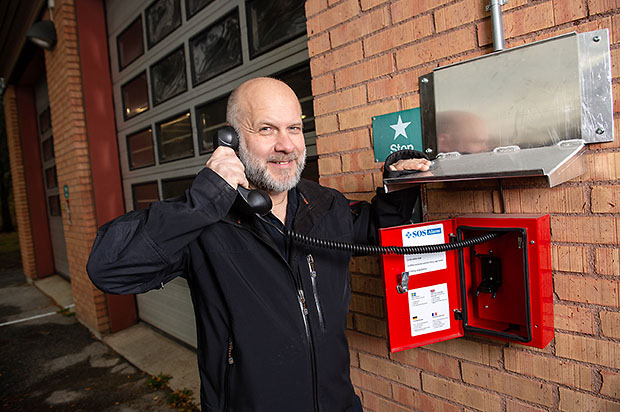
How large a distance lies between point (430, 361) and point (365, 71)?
4.79 ft

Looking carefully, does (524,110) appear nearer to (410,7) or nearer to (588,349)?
(410,7)

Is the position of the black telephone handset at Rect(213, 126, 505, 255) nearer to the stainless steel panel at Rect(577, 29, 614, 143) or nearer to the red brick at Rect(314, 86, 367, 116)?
the stainless steel panel at Rect(577, 29, 614, 143)

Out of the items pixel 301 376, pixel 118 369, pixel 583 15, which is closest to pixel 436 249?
pixel 301 376

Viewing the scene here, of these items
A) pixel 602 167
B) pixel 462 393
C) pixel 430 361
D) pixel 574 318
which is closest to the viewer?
pixel 602 167

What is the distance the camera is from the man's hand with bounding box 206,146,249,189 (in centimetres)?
147

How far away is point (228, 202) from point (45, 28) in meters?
5.81

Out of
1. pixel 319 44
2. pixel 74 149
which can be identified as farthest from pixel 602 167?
A: pixel 74 149

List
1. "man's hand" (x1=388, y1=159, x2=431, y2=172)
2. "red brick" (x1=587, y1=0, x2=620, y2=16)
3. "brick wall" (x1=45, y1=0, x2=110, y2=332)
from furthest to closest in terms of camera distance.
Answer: "brick wall" (x1=45, y1=0, x2=110, y2=332) → "man's hand" (x1=388, y1=159, x2=431, y2=172) → "red brick" (x1=587, y1=0, x2=620, y2=16)

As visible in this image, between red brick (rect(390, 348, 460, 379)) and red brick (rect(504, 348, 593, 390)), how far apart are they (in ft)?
0.84

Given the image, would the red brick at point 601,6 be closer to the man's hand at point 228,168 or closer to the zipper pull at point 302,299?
the man's hand at point 228,168

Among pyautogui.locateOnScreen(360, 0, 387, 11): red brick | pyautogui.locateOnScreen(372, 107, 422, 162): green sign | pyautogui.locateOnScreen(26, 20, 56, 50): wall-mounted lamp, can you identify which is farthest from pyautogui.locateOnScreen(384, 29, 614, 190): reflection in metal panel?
pyautogui.locateOnScreen(26, 20, 56, 50): wall-mounted lamp

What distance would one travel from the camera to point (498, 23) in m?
1.46

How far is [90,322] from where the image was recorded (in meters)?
5.80

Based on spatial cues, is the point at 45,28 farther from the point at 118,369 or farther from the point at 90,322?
the point at 118,369
